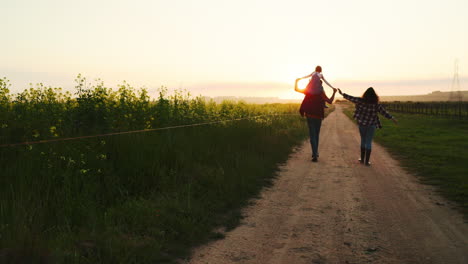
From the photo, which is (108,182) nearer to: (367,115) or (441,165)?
(367,115)

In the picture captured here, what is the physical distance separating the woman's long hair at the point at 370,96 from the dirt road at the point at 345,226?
114 inches

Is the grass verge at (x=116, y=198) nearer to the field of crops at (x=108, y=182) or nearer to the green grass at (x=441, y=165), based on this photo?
the field of crops at (x=108, y=182)

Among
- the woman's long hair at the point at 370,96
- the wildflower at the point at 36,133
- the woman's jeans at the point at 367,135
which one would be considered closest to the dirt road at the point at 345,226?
the woman's jeans at the point at 367,135

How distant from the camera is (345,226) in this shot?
5.16m

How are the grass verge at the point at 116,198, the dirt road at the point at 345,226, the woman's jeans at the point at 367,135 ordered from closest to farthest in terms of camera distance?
the grass verge at the point at 116,198, the dirt road at the point at 345,226, the woman's jeans at the point at 367,135

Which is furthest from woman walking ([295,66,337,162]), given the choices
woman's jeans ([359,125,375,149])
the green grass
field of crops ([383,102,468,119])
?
field of crops ([383,102,468,119])

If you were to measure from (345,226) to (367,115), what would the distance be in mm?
6293

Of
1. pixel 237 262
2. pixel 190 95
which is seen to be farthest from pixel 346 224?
pixel 190 95

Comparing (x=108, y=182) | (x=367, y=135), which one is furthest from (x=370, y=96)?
(x=108, y=182)

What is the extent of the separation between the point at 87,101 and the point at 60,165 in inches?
113

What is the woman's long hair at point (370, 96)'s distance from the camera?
1058 cm

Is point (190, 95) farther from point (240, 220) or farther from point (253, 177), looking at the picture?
point (240, 220)

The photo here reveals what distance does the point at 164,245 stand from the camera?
14.2ft

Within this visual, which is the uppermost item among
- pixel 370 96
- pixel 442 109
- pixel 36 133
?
pixel 370 96
